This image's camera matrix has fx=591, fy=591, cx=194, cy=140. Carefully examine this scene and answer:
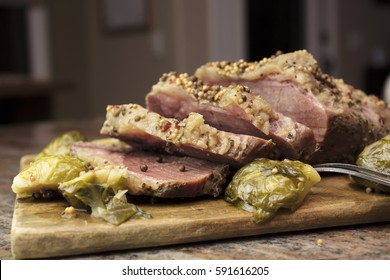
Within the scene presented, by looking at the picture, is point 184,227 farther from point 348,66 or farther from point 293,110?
point 348,66

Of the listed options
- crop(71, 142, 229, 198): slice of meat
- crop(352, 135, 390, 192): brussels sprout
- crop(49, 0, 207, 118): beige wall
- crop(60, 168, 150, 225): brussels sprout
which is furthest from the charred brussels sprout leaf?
crop(49, 0, 207, 118): beige wall

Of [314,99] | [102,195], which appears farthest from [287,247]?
[314,99]

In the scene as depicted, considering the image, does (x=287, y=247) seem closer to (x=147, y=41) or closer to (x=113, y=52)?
(x=147, y=41)

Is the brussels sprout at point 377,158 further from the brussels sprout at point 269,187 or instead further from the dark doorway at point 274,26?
the dark doorway at point 274,26

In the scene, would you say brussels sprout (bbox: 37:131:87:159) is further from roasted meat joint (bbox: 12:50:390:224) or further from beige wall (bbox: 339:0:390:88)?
beige wall (bbox: 339:0:390:88)

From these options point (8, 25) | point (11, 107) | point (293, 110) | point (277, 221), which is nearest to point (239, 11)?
point (11, 107)

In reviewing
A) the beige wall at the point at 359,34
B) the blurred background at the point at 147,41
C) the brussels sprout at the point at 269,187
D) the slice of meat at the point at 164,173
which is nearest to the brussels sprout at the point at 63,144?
the slice of meat at the point at 164,173
